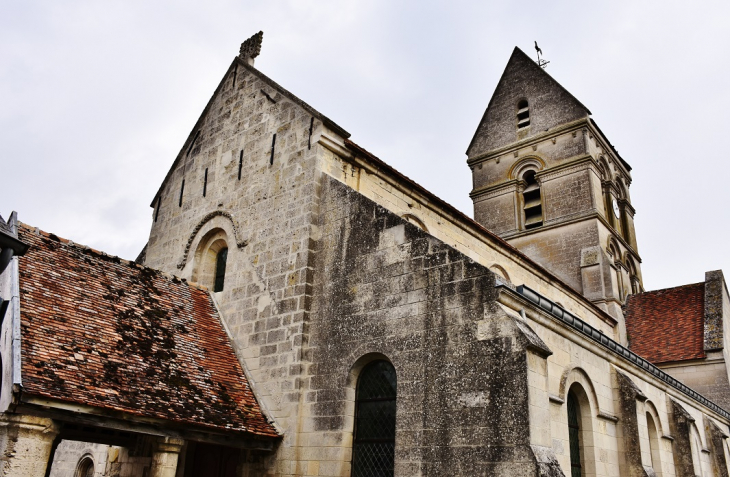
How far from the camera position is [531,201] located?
25234 millimetres

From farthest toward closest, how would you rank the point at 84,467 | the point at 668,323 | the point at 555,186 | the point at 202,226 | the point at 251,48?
the point at 555,186 < the point at 668,323 < the point at 251,48 < the point at 202,226 < the point at 84,467

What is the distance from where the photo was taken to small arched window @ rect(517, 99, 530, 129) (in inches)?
1052

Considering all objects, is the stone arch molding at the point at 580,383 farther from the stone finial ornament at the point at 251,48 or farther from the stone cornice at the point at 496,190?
the stone cornice at the point at 496,190

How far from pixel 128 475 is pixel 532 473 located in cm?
746

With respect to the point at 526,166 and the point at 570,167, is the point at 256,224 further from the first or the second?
the point at 526,166

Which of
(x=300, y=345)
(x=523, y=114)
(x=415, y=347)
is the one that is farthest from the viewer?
(x=523, y=114)

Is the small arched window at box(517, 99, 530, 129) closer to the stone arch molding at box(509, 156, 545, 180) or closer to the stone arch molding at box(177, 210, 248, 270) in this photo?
the stone arch molding at box(509, 156, 545, 180)

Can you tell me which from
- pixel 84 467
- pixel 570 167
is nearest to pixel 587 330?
pixel 84 467

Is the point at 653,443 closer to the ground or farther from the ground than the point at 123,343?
closer to the ground

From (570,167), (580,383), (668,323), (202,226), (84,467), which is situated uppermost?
(570,167)

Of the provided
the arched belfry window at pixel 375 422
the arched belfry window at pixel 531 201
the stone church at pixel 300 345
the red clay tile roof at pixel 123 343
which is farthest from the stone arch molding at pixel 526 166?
the arched belfry window at pixel 375 422

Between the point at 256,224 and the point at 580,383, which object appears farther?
the point at 256,224

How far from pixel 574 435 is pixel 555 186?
16.6m

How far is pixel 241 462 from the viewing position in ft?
31.8
